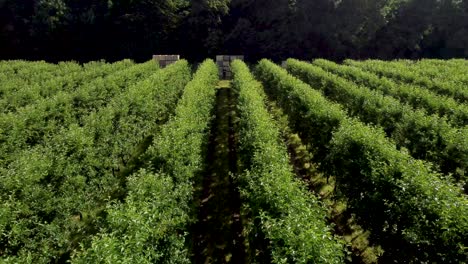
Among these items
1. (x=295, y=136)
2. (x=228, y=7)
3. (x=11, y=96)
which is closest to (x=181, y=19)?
(x=228, y=7)

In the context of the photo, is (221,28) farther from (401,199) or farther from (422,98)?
(401,199)

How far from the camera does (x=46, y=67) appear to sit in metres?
41.8

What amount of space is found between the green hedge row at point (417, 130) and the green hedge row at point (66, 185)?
497 inches

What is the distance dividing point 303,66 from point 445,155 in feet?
82.0

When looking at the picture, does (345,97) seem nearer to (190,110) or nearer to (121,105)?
(190,110)

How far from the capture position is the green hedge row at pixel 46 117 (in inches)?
659

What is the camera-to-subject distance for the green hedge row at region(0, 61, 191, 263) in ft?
33.2

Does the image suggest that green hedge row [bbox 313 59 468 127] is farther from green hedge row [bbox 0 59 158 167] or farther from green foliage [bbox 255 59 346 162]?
green hedge row [bbox 0 59 158 167]

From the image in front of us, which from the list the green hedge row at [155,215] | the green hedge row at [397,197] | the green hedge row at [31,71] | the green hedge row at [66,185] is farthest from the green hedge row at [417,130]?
the green hedge row at [31,71]

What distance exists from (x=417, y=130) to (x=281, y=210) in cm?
1014

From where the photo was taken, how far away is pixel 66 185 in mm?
12297

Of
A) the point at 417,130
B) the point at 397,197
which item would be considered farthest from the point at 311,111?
the point at 397,197

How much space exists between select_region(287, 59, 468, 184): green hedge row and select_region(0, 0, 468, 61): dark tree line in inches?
1357

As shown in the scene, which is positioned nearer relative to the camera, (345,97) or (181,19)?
(345,97)
